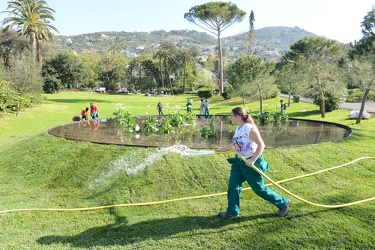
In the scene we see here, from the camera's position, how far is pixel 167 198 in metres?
6.10

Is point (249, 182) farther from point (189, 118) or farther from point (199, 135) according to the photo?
point (189, 118)

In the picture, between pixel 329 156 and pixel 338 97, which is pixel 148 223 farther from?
pixel 338 97

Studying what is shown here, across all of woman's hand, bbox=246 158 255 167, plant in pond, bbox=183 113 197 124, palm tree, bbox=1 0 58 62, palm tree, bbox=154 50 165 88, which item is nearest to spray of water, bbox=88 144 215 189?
woman's hand, bbox=246 158 255 167

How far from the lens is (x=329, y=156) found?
7676mm

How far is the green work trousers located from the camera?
455 centimetres

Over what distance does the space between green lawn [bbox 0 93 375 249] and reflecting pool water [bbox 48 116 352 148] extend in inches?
59.7

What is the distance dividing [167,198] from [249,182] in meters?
2.04

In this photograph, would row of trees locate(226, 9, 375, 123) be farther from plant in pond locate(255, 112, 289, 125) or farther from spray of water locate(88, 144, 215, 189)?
spray of water locate(88, 144, 215, 189)

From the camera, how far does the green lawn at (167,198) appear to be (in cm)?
441

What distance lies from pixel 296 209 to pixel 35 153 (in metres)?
7.43

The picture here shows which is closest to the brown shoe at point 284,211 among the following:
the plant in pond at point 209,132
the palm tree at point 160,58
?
the plant in pond at point 209,132

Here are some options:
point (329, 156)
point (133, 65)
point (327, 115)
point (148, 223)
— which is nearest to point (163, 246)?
point (148, 223)

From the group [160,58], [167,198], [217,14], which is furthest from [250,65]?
[160,58]

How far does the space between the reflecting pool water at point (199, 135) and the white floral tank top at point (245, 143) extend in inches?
177
